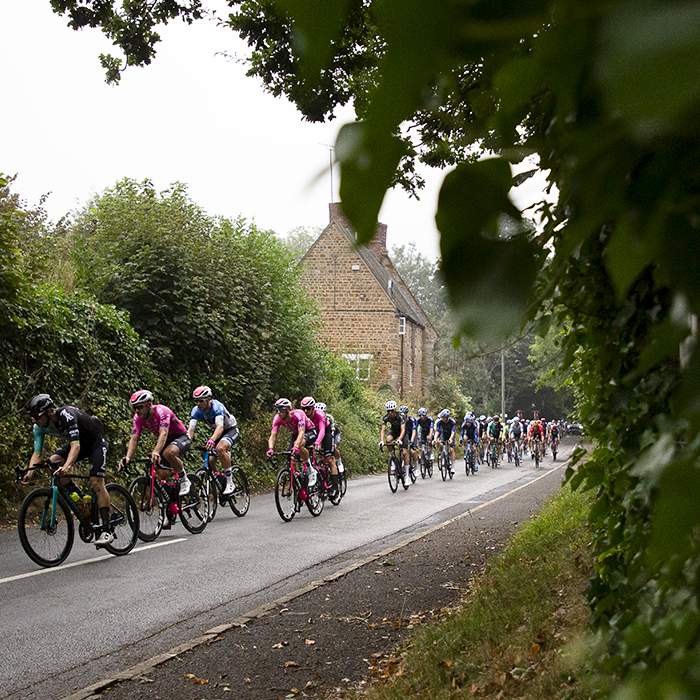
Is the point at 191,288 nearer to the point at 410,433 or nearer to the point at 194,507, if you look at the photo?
the point at 410,433

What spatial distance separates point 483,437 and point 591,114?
112 ft

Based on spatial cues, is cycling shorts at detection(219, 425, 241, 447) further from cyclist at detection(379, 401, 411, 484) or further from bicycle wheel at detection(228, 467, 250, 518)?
cyclist at detection(379, 401, 411, 484)

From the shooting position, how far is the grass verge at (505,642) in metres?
4.20

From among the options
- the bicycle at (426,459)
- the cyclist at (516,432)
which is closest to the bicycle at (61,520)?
the bicycle at (426,459)

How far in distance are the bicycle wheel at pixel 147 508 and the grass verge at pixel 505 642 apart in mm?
5141

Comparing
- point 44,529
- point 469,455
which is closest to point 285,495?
point 44,529

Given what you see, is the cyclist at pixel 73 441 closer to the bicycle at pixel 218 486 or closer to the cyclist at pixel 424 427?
the bicycle at pixel 218 486

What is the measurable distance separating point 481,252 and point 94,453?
9795mm

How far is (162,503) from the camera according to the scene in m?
11.3

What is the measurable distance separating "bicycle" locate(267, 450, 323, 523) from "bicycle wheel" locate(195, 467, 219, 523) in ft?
3.26

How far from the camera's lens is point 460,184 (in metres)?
0.60

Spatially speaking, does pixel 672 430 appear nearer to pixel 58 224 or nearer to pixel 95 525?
pixel 95 525

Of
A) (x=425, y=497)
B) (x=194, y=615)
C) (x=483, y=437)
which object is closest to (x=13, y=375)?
(x=194, y=615)

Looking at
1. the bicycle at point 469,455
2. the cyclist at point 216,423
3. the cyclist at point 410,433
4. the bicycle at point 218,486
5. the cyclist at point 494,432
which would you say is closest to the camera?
the bicycle at point 218,486
